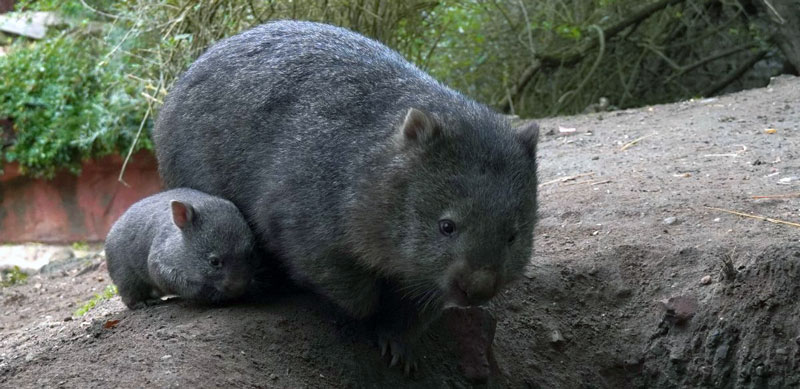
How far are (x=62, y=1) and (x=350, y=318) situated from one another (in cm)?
789

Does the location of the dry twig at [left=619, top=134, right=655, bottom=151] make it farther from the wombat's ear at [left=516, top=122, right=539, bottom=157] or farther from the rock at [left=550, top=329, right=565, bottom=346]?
the wombat's ear at [left=516, top=122, right=539, bottom=157]

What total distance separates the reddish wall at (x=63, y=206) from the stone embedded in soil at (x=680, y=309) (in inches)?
→ 283

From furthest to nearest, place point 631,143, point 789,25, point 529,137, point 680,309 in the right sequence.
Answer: point 789,25, point 631,143, point 680,309, point 529,137

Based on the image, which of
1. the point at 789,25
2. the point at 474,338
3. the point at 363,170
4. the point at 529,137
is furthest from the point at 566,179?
the point at 789,25

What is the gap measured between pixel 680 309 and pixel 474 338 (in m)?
1.03

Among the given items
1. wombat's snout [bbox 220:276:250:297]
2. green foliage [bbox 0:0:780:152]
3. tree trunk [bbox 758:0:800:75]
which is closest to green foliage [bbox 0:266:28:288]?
green foliage [bbox 0:0:780:152]

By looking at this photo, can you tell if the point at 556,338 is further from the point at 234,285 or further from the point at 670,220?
the point at 234,285

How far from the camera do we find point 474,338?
4.43m

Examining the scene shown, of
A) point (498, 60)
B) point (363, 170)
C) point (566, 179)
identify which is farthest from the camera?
point (498, 60)

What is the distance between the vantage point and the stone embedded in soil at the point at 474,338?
14.4 feet

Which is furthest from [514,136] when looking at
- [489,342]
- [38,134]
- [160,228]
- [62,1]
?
[62,1]

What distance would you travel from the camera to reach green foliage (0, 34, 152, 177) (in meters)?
9.87

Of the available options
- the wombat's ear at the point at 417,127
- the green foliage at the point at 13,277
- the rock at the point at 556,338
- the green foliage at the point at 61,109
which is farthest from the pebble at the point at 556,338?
the green foliage at the point at 61,109

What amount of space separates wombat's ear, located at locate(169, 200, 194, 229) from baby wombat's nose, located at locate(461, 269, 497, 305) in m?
1.43
